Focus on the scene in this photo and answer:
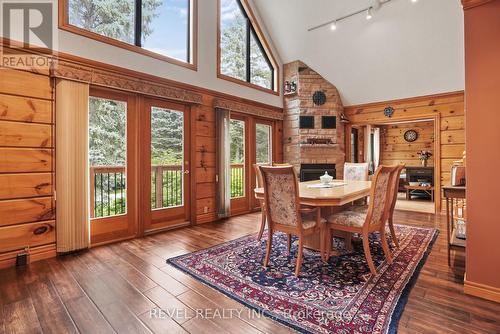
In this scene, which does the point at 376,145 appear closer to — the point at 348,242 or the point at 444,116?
the point at 444,116

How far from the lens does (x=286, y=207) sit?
2.31 meters

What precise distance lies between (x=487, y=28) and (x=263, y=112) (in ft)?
12.2

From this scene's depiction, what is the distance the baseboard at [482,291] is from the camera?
6.04 feet

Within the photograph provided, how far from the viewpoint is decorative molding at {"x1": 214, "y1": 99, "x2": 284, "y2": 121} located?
175 inches

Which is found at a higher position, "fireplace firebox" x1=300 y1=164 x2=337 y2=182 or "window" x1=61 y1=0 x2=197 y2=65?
"window" x1=61 y1=0 x2=197 y2=65

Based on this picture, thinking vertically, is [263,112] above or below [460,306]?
above

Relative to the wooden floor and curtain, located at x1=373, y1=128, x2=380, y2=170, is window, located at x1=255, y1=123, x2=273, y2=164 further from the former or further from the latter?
curtain, located at x1=373, y1=128, x2=380, y2=170

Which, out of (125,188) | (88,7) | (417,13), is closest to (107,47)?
(88,7)

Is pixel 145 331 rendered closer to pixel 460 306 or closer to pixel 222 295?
pixel 222 295

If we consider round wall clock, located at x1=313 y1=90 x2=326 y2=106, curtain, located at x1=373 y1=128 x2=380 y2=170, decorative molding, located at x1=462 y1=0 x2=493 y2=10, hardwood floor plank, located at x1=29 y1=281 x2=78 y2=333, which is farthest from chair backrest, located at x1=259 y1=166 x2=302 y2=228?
curtain, located at x1=373 y1=128 x2=380 y2=170

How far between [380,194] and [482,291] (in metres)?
0.97

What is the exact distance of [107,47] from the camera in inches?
125

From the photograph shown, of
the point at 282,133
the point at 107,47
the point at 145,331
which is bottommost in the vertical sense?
the point at 145,331

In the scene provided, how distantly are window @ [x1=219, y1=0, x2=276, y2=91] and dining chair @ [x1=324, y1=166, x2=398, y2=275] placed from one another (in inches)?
131
